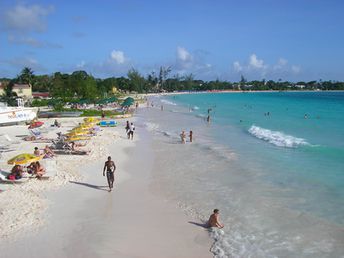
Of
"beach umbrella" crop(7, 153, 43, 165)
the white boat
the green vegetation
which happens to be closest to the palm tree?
the green vegetation

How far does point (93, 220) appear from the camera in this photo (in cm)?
1077

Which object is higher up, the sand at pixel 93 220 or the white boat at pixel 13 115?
the white boat at pixel 13 115

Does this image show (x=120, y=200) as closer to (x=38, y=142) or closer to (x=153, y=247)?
(x=153, y=247)

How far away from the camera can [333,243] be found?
9.57m

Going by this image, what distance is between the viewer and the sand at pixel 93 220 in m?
8.98

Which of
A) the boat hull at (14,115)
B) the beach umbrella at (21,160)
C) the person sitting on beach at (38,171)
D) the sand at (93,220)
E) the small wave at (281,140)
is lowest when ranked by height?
the small wave at (281,140)

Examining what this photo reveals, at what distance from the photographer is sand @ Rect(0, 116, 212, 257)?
8.98 m

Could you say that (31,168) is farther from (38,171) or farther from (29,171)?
(38,171)

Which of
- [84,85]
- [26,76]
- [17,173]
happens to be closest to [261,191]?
[17,173]

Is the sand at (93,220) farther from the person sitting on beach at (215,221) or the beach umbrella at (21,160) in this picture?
the beach umbrella at (21,160)

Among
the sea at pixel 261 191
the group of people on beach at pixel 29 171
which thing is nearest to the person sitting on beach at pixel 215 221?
the sea at pixel 261 191

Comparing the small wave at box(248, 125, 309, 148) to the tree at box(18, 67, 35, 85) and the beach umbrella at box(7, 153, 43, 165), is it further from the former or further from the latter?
the tree at box(18, 67, 35, 85)

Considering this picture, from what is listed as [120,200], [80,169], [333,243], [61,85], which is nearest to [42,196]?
[120,200]

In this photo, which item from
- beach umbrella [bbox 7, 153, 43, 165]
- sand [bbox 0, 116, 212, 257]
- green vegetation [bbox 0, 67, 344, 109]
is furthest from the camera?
green vegetation [bbox 0, 67, 344, 109]
